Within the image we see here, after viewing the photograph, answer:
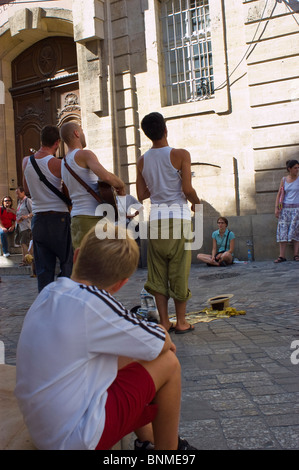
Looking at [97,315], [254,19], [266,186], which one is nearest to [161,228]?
[97,315]

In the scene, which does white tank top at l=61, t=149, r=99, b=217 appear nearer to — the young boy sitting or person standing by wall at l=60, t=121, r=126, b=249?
person standing by wall at l=60, t=121, r=126, b=249

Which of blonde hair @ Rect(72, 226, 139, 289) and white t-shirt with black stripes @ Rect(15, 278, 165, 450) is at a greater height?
blonde hair @ Rect(72, 226, 139, 289)

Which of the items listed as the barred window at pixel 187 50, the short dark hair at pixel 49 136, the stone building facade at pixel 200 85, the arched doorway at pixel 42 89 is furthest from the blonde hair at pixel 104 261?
the arched doorway at pixel 42 89

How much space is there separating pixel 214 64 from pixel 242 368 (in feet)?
27.4

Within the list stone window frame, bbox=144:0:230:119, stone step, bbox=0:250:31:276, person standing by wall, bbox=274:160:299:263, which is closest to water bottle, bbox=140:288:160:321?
person standing by wall, bbox=274:160:299:263

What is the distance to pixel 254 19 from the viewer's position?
1018 centimetres

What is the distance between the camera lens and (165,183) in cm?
477

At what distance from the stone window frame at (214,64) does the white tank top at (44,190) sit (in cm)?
652

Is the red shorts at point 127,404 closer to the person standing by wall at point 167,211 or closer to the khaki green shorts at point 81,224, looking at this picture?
the khaki green shorts at point 81,224

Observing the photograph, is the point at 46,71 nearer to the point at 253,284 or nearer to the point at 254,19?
the point at 254,19

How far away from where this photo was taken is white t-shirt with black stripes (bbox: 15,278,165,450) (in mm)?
1916

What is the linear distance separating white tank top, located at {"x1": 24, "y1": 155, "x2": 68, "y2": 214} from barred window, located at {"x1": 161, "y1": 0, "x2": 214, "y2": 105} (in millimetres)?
7005

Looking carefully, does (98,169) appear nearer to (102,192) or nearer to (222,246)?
(102,192)

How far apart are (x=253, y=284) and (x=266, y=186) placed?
344 centimetres
